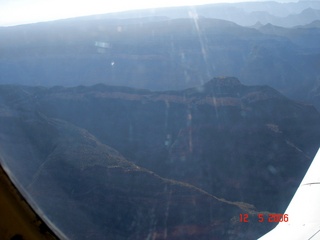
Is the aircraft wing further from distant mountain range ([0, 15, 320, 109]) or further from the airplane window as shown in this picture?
distant mountain range ([0, 15, 320, 109])

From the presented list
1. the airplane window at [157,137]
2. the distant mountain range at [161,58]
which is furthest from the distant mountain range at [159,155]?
the distant mountain range at [161,58]

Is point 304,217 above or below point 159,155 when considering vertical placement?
above

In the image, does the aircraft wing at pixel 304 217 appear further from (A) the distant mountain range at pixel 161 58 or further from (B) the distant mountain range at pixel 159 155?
(A) the distant mountain range at pixel 161 58

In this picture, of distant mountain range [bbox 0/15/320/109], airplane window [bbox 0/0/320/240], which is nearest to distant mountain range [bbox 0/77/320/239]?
airplane window [bbox 0/0/320/240]

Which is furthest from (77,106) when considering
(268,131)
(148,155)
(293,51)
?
(293,51)

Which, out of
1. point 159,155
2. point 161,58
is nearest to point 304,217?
point 159,155

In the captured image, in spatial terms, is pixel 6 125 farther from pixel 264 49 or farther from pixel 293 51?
pixel 293 51

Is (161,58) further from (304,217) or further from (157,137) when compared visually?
(304,217)
